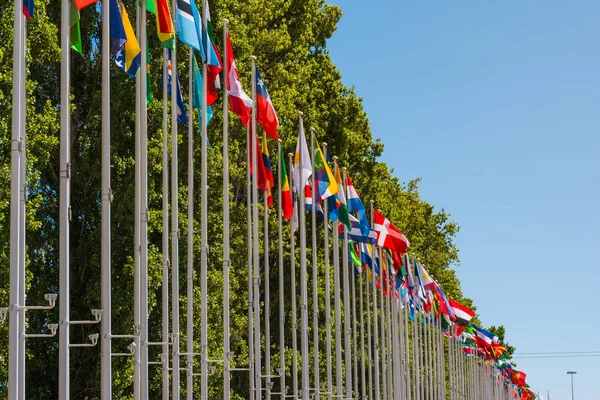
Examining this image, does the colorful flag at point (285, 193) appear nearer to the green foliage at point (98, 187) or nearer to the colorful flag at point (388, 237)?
the green foliage at point (98, 187)

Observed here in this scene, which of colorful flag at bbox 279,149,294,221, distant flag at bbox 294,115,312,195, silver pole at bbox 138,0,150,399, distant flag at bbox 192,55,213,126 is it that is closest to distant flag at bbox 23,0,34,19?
silver pole at bbox 138,0,150,399

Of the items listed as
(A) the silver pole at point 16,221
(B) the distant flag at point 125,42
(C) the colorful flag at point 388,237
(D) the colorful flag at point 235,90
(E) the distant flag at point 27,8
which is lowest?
(A) the silver pole at point 16,221

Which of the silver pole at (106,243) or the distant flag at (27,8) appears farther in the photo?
the silver pole at (106,243)

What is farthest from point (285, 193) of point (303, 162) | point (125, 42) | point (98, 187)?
point (125, 42)

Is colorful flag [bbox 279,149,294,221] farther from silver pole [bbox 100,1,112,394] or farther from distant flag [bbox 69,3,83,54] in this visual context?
distant flag [bbox 69,3,83,54]

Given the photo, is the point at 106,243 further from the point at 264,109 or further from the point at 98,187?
the point at 98,187

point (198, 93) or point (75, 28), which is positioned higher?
point (198, 93)

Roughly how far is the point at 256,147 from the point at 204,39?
530 cm

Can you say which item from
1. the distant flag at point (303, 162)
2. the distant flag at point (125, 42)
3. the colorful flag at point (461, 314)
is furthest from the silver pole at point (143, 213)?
the colorful flag at point (461, 314)

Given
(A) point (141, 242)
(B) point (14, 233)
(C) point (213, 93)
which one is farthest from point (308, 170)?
(B) point (14, 233)

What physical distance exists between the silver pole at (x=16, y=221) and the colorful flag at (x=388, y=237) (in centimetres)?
2732

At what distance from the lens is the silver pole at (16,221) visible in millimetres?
18203

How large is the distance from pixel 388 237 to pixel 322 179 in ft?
27.1

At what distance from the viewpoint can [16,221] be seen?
1873 cm
